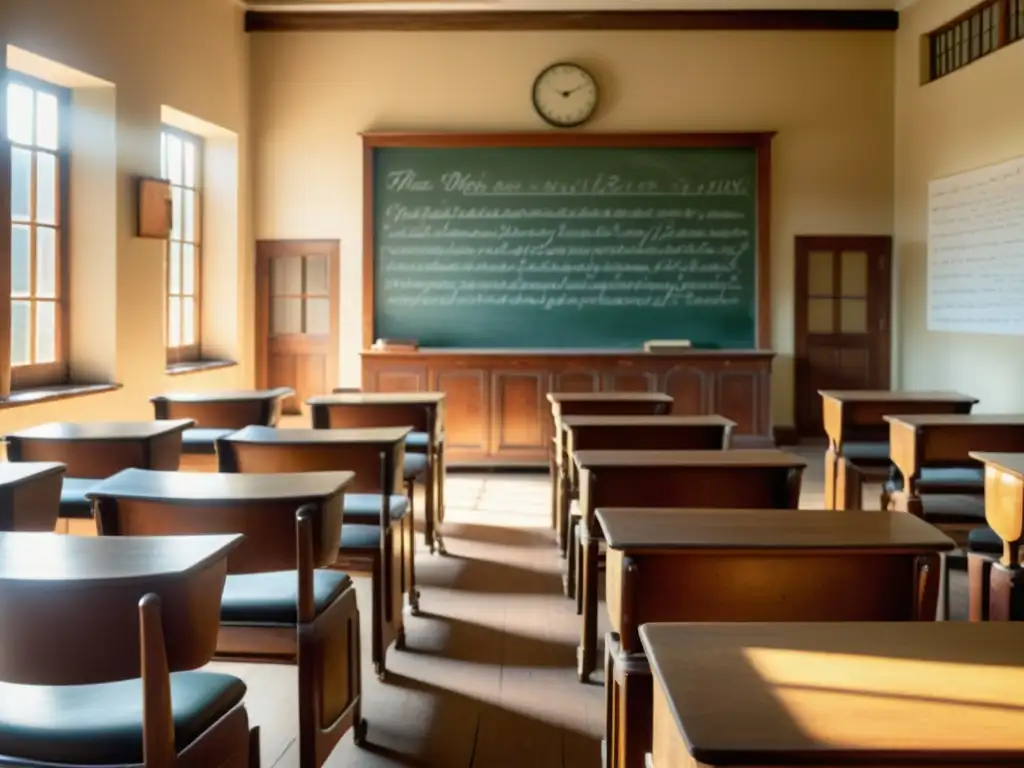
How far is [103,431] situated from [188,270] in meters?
3.95

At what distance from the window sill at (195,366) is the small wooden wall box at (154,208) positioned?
0.85 m

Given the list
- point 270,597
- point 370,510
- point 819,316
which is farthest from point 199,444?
point 819,316

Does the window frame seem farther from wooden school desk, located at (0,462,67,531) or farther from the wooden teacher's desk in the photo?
wooden school desk, located at (0,462,67,531)

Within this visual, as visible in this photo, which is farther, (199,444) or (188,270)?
(188,270)

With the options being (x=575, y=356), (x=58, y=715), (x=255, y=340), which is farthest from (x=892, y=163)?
(x=58, y=715)

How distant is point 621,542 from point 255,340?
21.0ft

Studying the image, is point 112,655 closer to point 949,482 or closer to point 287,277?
point 949,482

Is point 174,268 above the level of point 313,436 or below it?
above

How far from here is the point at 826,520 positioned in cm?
213

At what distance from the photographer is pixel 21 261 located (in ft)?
17.5

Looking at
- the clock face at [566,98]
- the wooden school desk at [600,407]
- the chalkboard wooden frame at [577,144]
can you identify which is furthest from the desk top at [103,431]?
the clock face at [566,98]

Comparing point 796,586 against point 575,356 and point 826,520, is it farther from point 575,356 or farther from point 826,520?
point 575,356

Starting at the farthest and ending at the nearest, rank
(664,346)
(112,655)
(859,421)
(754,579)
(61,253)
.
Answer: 1. (664,346)
2. (61,253)
3. (859,421)
4. (754,579)
5. (112,655)

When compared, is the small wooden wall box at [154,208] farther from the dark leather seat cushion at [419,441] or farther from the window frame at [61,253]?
the dark leather seat cushion at [419,441]
